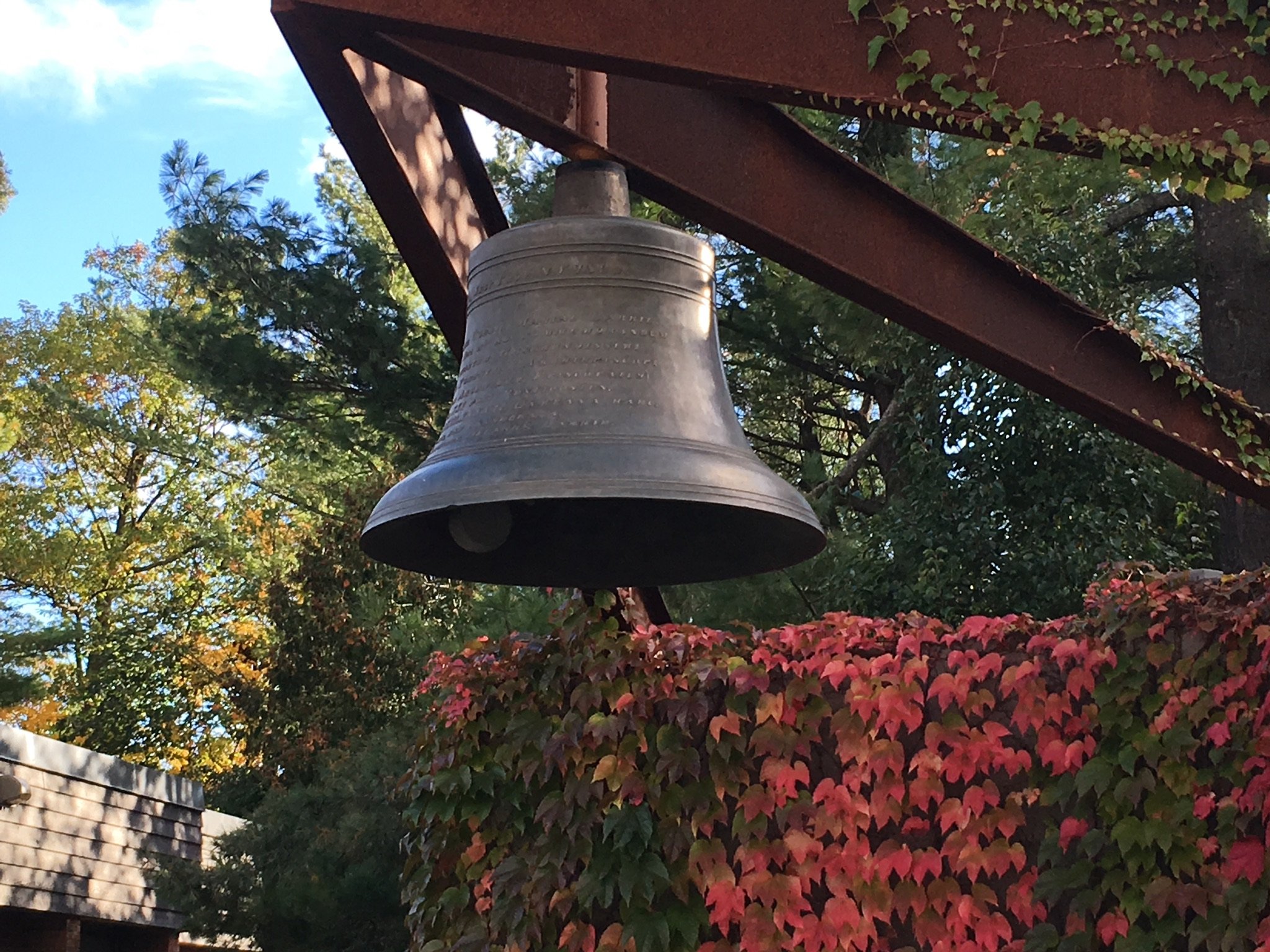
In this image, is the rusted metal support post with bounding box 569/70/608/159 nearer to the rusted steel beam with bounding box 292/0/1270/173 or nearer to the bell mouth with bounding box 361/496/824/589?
the rusted steel beam with bounding box 292/0/1270/173

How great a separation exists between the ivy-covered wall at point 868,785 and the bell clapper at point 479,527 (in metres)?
2.16

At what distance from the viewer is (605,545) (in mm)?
2855

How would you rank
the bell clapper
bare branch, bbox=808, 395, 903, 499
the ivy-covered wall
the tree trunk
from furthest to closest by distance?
1. bare branch, bbox=808, 395, 903, 499
2. the tree trunk
3. the ivy-covered wall
4. the bell clapper

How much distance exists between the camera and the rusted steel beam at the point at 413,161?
215 cm

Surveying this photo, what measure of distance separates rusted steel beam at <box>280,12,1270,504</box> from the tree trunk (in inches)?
268

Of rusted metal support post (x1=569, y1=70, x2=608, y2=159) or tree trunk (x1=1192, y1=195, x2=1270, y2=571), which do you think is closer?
rusted metal support post (x1=569, y1=70, x2=608, y2=159)

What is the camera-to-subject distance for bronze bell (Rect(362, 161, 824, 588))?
2.25 m

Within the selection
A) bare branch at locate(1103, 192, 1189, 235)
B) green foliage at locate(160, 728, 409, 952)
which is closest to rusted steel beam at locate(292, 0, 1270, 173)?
green foliage at locate(160, 728, 409, 952)

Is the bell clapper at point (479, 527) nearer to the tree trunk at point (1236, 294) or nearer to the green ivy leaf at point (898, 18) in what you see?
the green ivy leaf at point (898, 18)

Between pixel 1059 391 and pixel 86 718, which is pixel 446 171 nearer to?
pixel 1059 391

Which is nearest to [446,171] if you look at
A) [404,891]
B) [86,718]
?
[404,891]

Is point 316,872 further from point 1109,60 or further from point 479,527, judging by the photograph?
point 1109,60

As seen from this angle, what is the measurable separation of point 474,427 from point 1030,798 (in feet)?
8.45

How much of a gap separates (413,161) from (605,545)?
0.82 metres
